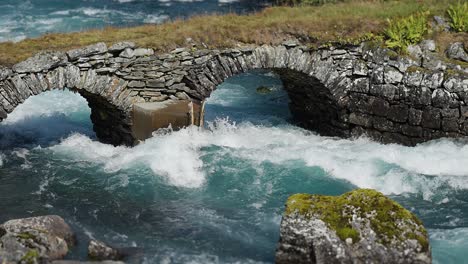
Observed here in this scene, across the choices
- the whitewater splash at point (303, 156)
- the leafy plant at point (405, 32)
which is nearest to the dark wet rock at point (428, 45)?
the leafy plant at point (405, 32)

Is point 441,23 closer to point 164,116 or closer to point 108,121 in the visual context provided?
point 164,116

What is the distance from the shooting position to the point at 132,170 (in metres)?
17.1

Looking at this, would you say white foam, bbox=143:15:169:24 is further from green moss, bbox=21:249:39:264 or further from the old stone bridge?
green moss, bbox=21:249:39:264

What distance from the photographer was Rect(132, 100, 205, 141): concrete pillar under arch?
703 inches

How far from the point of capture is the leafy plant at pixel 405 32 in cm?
1884

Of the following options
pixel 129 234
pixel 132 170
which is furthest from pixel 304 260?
pixel 132 170

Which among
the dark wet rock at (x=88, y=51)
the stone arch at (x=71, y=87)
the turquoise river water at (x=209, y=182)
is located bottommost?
the turquoise river water at (x=209, y=182)

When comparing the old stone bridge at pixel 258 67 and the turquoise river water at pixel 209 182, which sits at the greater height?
the old stone bridge at pixel 258 67

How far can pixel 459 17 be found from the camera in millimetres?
19453

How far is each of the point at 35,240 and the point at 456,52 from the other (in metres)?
13.1

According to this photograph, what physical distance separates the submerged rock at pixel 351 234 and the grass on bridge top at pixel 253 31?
806cm

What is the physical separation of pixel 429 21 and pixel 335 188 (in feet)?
23.0

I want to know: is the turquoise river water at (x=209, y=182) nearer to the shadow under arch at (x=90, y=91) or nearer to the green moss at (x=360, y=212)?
the shadow under arch at (x=90, y=91)

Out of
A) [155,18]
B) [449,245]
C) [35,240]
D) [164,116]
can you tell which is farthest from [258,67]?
[155,18]
